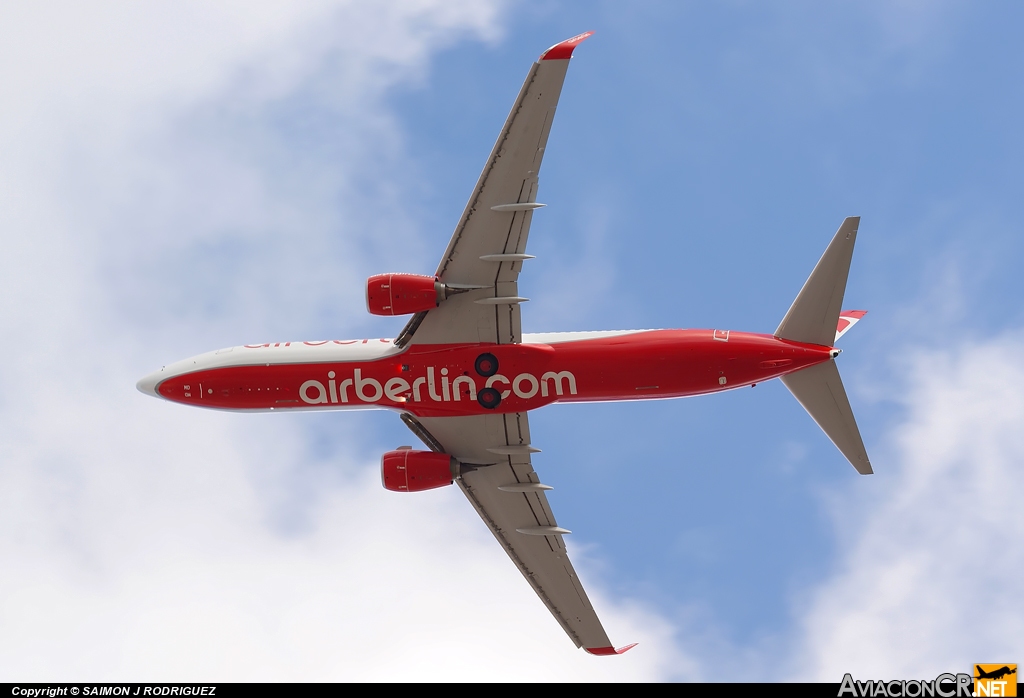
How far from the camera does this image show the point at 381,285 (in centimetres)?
3022

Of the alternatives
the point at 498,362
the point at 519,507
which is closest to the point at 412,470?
the point at 519,507

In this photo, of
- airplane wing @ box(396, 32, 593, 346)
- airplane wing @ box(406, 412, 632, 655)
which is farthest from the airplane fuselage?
airplane wing @ box(406, 412, 632, 655)

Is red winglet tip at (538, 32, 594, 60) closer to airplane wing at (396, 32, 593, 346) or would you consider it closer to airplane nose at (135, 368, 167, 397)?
airplane wing at (396, 32, 593, 346)

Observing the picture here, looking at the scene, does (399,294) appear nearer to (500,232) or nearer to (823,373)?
(500,232)

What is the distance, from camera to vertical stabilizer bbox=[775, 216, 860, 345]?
96.8 feet

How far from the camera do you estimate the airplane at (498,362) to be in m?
29.5

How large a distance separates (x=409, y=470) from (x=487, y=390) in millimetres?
4014

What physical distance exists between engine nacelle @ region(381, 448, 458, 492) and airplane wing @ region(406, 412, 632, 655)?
1073 mm

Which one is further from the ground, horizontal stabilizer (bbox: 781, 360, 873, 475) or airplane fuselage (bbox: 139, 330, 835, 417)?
airplane fuselage (bbox: 139, 330, 835, 417)

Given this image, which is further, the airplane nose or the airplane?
the airplane nose

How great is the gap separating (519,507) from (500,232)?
10599 mm

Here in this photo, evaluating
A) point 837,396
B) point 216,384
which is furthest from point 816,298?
point 216,384

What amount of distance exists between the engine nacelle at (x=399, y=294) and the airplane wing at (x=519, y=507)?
4414 mm

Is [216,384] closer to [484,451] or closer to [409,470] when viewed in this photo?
[409,470]
